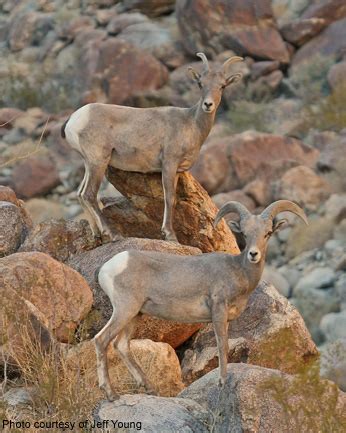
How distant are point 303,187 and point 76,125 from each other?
17917 millimetres

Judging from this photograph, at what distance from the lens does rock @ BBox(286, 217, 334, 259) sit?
28594 mm

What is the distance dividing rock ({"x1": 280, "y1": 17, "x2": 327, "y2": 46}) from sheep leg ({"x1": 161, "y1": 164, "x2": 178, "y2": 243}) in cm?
2494

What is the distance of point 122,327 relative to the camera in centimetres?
993

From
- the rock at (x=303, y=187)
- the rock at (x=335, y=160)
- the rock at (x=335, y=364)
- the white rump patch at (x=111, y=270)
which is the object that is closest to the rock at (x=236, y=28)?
the rock at (x=335, y=160)

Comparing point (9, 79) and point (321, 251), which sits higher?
point (321, 251)

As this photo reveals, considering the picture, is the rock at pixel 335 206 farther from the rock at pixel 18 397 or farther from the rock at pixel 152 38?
the rock at pixel 18 397

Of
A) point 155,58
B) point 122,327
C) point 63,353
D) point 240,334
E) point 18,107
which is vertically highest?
point 122,327

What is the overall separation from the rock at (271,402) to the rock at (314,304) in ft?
46.0

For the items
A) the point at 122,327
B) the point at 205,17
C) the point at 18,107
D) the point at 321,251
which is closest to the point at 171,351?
the point at 122,327

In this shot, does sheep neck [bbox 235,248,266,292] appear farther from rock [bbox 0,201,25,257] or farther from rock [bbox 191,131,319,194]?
rock [bbox 191,131,319,194]

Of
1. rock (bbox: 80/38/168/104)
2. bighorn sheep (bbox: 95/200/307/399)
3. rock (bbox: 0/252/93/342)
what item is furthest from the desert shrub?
bighorn sheep (bbox: 95/200/307/399)

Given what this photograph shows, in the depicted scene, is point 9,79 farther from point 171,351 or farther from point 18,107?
point 171,351

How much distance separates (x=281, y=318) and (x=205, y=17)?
25.5 m

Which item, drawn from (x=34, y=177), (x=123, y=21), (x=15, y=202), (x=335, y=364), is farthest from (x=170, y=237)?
(x=123, y=21)
